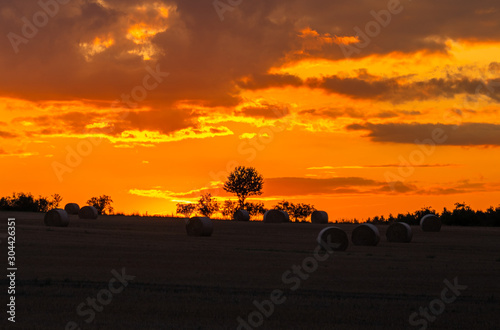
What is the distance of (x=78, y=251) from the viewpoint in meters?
28.5

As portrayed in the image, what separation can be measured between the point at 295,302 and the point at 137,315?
4071 mm

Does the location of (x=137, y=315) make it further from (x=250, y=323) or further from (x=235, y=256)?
(x=235, y=256)

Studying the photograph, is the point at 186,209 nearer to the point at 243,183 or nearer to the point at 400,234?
the point at 243,183

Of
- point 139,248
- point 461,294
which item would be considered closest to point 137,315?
point 461,294

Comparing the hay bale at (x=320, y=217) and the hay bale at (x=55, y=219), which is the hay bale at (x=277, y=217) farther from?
the hay bale at (x=55, y=219)

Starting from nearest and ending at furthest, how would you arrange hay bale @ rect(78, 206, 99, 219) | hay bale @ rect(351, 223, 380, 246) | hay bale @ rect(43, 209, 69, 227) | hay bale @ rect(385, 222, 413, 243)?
hay bale @ rect(351, 223, 380, 246), hay bale @ rect(385, 222, 413, 243), hay bale @ rect(43, 209, 69, 227), hay bale @ rect(78, 206, 99, 219)

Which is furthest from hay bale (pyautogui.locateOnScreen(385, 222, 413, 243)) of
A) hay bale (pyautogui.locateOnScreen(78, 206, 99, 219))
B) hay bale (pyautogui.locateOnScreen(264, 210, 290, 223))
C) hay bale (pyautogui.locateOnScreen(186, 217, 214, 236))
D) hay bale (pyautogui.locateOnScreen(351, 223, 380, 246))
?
hay bale (pyautogui.locateOnScreen(78, 206, 99, 219))

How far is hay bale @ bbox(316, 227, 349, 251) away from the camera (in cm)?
3456

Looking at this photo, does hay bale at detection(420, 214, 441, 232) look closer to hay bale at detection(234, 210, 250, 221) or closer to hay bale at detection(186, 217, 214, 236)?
hay bale at detection(186, 217, 214, 236)

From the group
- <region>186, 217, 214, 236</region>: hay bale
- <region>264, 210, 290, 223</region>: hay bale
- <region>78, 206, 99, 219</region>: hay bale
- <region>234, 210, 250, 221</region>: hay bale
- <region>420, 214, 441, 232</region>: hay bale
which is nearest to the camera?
<region>186, 217, 214, 236</region>: hay bale

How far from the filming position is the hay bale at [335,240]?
34562mm

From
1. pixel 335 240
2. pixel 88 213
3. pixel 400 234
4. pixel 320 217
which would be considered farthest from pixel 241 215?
pixel 335 240

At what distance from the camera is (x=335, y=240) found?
1368 inches

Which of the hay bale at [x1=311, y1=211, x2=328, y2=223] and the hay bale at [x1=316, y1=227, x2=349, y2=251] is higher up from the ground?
the hay bale at [x1=311, y1=211, x2=328, y2=223]
